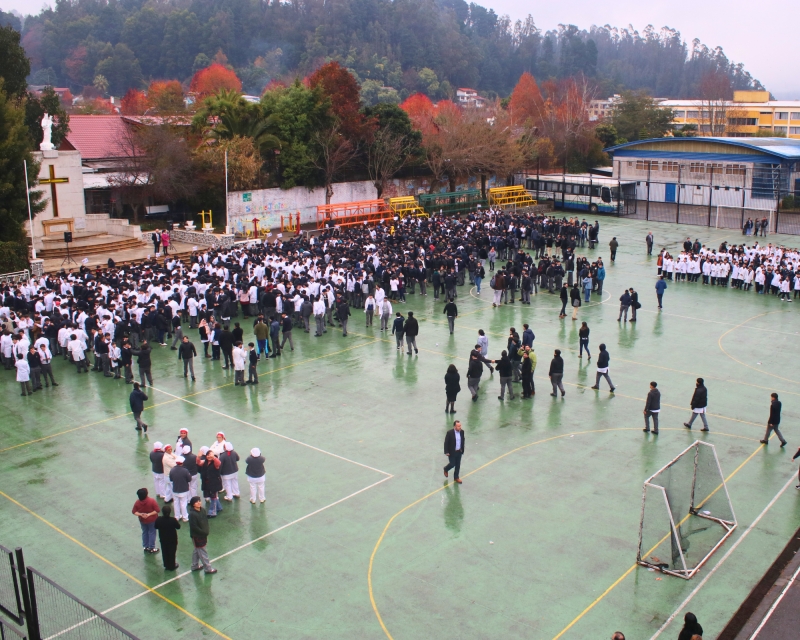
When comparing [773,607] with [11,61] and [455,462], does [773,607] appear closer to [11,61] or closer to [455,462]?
[455,462]

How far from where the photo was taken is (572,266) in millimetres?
30016

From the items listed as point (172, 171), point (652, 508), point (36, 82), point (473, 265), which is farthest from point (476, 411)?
point (36, 82)

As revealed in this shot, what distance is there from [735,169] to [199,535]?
47435mm

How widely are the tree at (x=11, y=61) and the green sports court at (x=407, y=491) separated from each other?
67.8 ft

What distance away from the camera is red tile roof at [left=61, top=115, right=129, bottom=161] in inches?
1763

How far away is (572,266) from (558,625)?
68.5 feet

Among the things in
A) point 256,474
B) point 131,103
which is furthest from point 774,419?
point 131,103

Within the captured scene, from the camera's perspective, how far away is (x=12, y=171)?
31.8m

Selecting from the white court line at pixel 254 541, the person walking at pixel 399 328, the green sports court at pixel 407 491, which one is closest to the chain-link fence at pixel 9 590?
the green sports court at pixel 407 491

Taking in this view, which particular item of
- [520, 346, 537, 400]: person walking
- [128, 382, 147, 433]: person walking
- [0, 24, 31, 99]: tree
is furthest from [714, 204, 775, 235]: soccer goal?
[128, 382, 147, 433]: person walking

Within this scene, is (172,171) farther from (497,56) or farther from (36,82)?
(497,56)

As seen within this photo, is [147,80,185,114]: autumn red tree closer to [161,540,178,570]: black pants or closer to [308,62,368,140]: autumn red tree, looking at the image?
[308,62,368,140]: autumn red tree

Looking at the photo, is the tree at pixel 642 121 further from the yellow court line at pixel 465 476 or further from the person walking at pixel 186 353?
the yellow court line at pixel 465 476

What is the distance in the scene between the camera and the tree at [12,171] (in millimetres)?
31264
